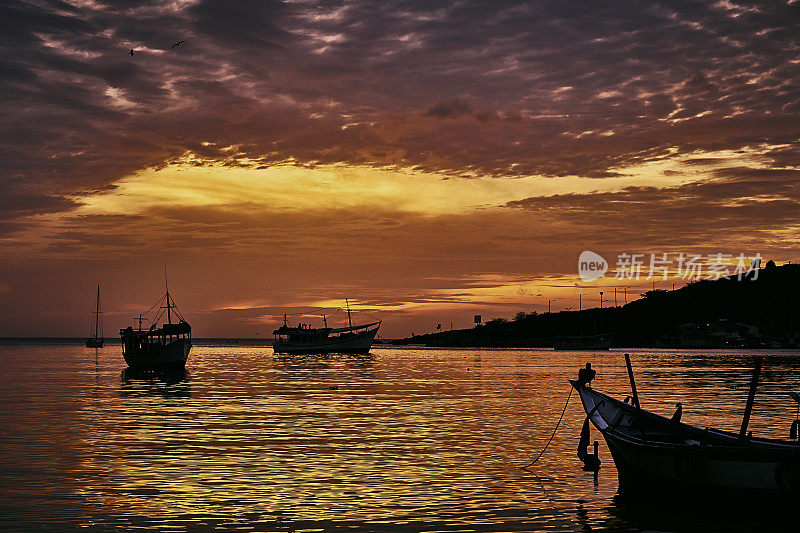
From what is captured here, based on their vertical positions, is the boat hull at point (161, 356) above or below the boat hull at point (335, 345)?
above

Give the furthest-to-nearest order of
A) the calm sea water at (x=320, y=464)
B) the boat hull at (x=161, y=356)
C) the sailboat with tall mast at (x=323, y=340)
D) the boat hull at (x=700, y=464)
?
the sailboat with tall mast at (x=323, y=340) → the boat hull at (x=161, y=356) → the calm sea water at (x=320, y=464) → the boat hull at (x=700, y=464)

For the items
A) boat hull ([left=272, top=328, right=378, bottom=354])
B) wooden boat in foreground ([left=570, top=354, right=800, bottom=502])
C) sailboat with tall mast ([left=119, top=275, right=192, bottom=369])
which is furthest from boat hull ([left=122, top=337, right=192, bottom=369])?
boat hull ([left=272, top=328, right=378, bottom=354])

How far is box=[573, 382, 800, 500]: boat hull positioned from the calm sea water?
767 millimetres

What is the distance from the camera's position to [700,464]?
20234mm

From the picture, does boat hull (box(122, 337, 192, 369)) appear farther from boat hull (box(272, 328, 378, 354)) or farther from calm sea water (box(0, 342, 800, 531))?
boat hull (box(272, 328, 378, 354))

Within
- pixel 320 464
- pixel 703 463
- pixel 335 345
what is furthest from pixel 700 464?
pixel 335 345

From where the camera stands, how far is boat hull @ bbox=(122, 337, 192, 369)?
89.1 metres

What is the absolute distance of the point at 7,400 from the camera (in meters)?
51.0

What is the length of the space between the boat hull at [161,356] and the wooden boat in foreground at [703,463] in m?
72.0

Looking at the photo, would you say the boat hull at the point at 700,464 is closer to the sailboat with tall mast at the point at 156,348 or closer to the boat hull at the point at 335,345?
the sailboat with tall mast at the point at 156,348

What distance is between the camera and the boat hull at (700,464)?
18891 millimetres

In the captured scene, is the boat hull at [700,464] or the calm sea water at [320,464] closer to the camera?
the boat hull at [700,464]

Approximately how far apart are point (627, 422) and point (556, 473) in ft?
10.3

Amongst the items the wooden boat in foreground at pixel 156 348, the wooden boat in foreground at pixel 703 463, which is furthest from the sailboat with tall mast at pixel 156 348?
the wooden boat in foreground at pixel 703 463
